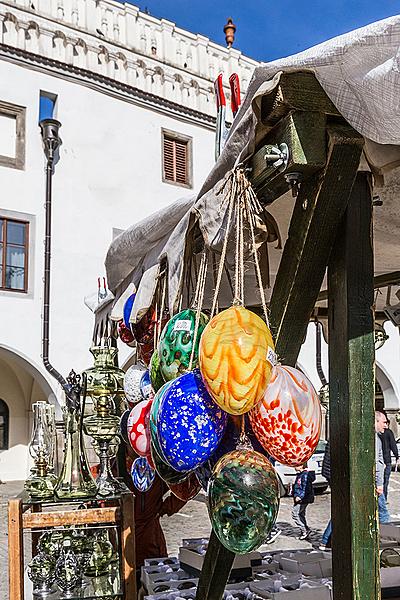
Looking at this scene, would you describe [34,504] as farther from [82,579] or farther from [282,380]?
[282,380]

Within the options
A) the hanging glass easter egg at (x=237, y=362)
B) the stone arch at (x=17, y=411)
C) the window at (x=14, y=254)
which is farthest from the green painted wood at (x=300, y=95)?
the stone arch at (x=17, y=411)

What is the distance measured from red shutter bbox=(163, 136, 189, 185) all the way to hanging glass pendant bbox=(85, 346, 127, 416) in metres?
11.1

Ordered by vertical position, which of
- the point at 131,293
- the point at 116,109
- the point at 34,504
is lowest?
the point at 34,504

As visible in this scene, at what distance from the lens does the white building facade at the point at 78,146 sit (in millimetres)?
12031

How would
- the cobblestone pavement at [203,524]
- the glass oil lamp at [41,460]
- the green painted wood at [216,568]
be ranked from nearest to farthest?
the green painted wood at [216,568], the glass oil lamp at [41,460], the cobblestone pavement at [203,524]

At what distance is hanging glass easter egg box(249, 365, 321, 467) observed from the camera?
65.1 inches

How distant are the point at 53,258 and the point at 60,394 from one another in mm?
2407

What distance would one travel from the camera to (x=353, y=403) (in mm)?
1699

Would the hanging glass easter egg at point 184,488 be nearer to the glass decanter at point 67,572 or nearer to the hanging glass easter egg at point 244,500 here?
the glass decanter at point 67,572

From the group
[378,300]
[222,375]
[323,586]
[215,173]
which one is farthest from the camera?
[378,300]

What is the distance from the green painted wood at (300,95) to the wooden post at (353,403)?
9.3 inches

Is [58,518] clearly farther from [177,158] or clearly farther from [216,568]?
[177,158]

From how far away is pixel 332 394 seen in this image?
5.93 feet

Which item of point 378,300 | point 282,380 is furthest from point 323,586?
point 378,300
